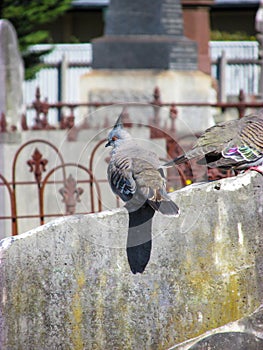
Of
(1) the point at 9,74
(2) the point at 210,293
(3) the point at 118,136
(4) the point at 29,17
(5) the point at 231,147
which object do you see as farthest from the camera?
(4) the point at 29,17

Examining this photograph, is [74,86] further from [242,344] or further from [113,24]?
[242,344]

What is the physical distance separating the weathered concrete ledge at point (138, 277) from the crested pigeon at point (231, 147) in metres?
0.36

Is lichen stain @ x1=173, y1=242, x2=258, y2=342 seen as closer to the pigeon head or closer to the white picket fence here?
the pigeon head

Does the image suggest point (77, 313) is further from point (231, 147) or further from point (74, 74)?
point (74, 74)

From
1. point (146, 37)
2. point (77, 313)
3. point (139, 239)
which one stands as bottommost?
point (77, 313)

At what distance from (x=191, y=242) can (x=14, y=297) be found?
0.94 metres

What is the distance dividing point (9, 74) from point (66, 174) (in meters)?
1.76

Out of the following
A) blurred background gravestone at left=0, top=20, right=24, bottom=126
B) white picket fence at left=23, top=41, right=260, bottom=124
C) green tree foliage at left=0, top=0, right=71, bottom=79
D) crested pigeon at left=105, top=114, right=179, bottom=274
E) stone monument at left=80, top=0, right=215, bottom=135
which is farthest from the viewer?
white picket fence at left=23, top=41, right=260, bottom=124

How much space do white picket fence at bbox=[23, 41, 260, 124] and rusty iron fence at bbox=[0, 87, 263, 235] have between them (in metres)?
11.9

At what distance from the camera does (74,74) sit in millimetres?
23469

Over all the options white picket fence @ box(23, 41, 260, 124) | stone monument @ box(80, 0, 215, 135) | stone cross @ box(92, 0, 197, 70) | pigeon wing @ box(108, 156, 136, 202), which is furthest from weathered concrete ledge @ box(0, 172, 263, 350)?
white picket fence @ box(23, 41, 260, 124)

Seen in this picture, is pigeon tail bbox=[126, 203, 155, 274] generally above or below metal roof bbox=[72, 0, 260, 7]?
below

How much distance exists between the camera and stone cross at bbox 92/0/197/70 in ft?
39.5

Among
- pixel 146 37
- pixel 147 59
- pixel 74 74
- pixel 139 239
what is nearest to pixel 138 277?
pixel 139 239
